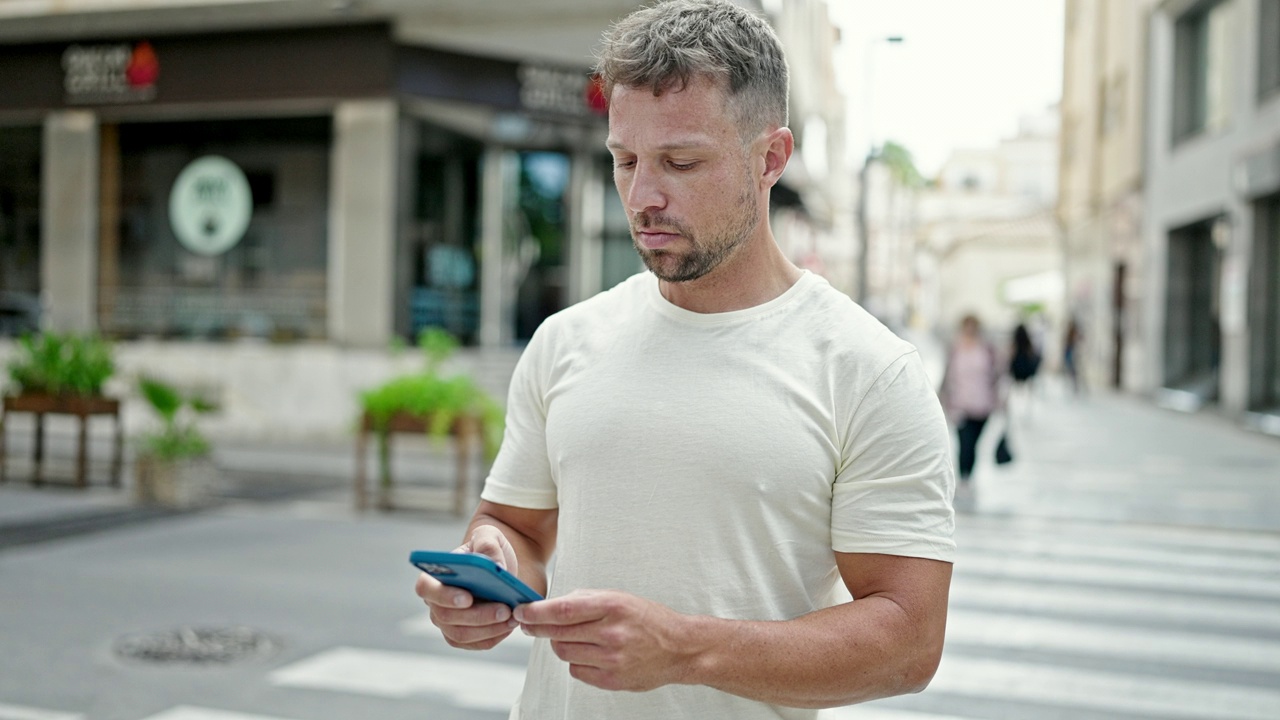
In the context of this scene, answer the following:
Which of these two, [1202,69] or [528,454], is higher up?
[1202,69]

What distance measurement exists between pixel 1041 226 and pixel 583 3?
197 ft

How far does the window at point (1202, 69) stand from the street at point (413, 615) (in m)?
14.3

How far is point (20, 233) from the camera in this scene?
58.2ft

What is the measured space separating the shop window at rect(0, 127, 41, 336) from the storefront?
0.03 meters

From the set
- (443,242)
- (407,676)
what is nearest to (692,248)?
(407,676)

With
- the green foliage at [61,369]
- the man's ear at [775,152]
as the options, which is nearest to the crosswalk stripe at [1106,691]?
the man's ear at [775,152]

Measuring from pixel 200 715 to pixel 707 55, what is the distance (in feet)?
14.0

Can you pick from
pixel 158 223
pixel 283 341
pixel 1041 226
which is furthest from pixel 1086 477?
pixel 1041 226

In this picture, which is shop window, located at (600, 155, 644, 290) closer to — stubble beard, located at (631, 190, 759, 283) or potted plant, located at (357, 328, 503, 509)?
potted plant, located at (357, 328, 503, 509)

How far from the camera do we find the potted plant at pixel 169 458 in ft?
34.9

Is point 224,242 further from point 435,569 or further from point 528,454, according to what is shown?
point 435,569

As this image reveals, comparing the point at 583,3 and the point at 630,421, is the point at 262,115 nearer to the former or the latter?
the point at 583,3

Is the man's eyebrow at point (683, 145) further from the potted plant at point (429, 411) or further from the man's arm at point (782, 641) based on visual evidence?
the potted plant at point (429, 411)

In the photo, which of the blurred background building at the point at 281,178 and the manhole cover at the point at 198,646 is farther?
the blurred background building at the point at 281,178
